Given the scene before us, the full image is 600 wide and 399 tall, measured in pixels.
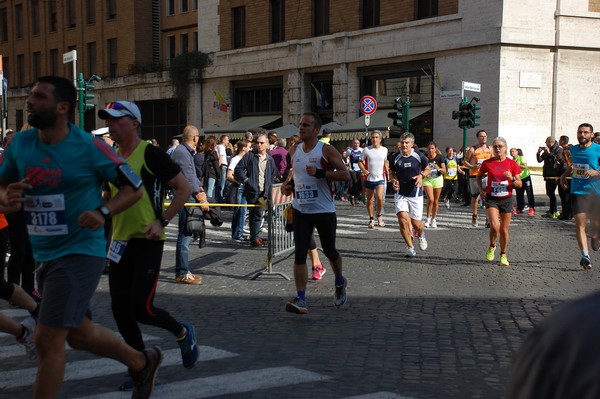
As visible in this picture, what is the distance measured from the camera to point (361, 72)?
34094mm

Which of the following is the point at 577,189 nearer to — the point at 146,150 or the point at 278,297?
the point at 278,297

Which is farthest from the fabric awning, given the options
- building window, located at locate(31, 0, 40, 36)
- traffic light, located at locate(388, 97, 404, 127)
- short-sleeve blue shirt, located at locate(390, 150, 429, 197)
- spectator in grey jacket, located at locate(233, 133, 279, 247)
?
short-sleeve blue shirt, located at locate(390, 150, 429, 197)

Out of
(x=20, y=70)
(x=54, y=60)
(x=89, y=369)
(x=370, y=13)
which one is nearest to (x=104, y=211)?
(x=89, y=369)

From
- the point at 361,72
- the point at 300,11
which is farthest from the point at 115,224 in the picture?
the point at 300,11

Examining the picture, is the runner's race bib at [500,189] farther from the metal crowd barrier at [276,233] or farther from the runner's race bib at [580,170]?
the metal crowd barrier at [276,233]

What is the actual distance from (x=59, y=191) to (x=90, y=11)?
4831 centimetres

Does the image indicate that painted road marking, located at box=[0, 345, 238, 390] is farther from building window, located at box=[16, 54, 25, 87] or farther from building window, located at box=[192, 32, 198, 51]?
building window, located at box=[16, 54, 25, 87]

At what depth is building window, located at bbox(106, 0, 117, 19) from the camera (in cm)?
4800

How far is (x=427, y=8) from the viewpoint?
31.7 m

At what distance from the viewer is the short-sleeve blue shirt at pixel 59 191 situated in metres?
4.35

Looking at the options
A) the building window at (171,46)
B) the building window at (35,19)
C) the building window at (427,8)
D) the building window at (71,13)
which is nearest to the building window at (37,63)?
the building window at (35,19)

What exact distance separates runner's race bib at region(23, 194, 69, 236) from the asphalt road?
1353mm

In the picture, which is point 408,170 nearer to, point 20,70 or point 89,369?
point 89,369

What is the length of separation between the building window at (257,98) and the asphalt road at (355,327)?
25291 mm
